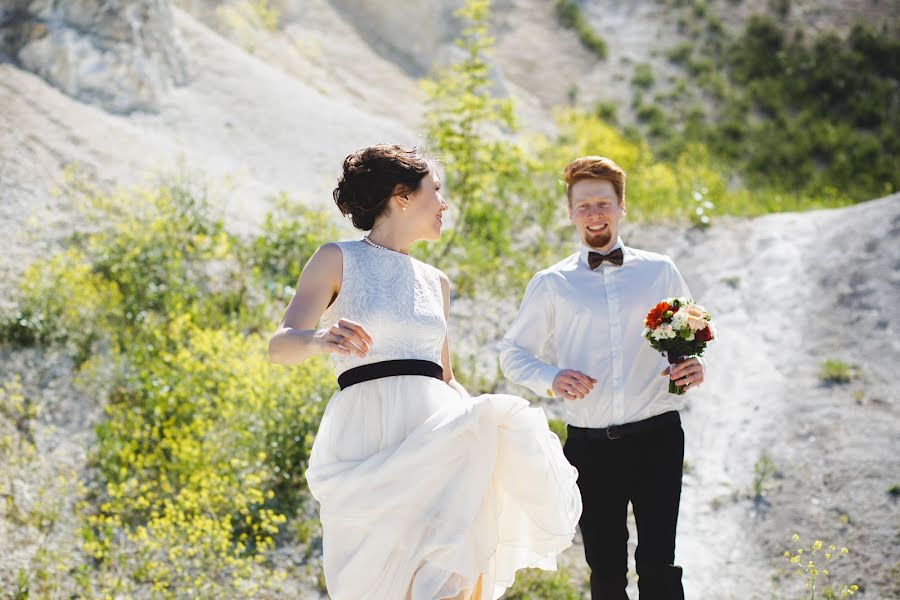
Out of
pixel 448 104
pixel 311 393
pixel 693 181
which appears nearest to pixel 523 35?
pixel 693 181

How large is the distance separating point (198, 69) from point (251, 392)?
7.42 metres

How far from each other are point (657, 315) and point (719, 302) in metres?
5.56

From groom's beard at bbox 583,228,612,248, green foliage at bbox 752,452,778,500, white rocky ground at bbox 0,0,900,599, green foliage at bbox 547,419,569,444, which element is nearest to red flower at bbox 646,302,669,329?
groom's beard at bbox 583,228,612,248

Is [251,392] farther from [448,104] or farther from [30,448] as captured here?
[448,104]

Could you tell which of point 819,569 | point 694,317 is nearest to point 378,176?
point 694,317

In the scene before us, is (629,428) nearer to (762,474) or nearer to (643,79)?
(762,474)

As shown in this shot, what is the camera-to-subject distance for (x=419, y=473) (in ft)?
10.1

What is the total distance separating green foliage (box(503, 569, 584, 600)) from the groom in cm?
143

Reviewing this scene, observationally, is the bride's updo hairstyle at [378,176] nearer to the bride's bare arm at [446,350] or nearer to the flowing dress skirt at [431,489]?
the bride's bare arm at [446,350]

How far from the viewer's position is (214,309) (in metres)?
7.48

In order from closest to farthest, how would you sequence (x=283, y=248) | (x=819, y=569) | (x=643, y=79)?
(x=819, y=569) < (x=283, y=248) < (x=643, y=79)

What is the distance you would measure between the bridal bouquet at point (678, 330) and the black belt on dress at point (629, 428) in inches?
7.2

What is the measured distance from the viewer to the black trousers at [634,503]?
3619 millimetres

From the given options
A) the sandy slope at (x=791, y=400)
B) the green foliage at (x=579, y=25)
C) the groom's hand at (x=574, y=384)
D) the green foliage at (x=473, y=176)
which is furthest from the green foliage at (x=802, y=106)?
the groom's hand at (x=574, y=384)
